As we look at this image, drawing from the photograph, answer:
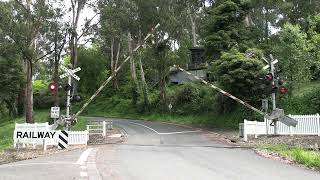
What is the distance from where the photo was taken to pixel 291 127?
29250 millimetres

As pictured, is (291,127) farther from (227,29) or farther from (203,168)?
(227,29)

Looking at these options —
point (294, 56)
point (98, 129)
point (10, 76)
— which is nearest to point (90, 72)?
point (10, 76)

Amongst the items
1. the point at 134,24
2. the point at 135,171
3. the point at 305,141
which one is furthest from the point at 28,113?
the point at 135,171

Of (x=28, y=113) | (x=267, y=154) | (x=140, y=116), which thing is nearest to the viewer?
(x=267, y=154)

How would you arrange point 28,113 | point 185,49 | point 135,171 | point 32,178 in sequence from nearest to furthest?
point 32,178 < point 135,171 < point 28,113 < point 185,49

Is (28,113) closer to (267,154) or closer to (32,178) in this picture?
(267,154)

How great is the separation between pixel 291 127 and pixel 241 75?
9.73 m

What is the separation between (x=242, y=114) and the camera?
4134 centimetres

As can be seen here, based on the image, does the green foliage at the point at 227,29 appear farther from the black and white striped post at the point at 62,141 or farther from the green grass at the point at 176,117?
the black and white striped post at the point at 62,141

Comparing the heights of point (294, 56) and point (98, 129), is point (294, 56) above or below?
above

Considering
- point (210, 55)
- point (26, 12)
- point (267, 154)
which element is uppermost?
point (26, 12)

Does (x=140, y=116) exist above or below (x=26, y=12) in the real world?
below

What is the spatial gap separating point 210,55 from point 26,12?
1701cm

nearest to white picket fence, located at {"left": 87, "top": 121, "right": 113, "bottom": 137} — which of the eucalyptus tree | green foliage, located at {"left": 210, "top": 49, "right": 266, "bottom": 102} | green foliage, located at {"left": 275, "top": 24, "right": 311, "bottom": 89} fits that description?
the eucalyptus tree
